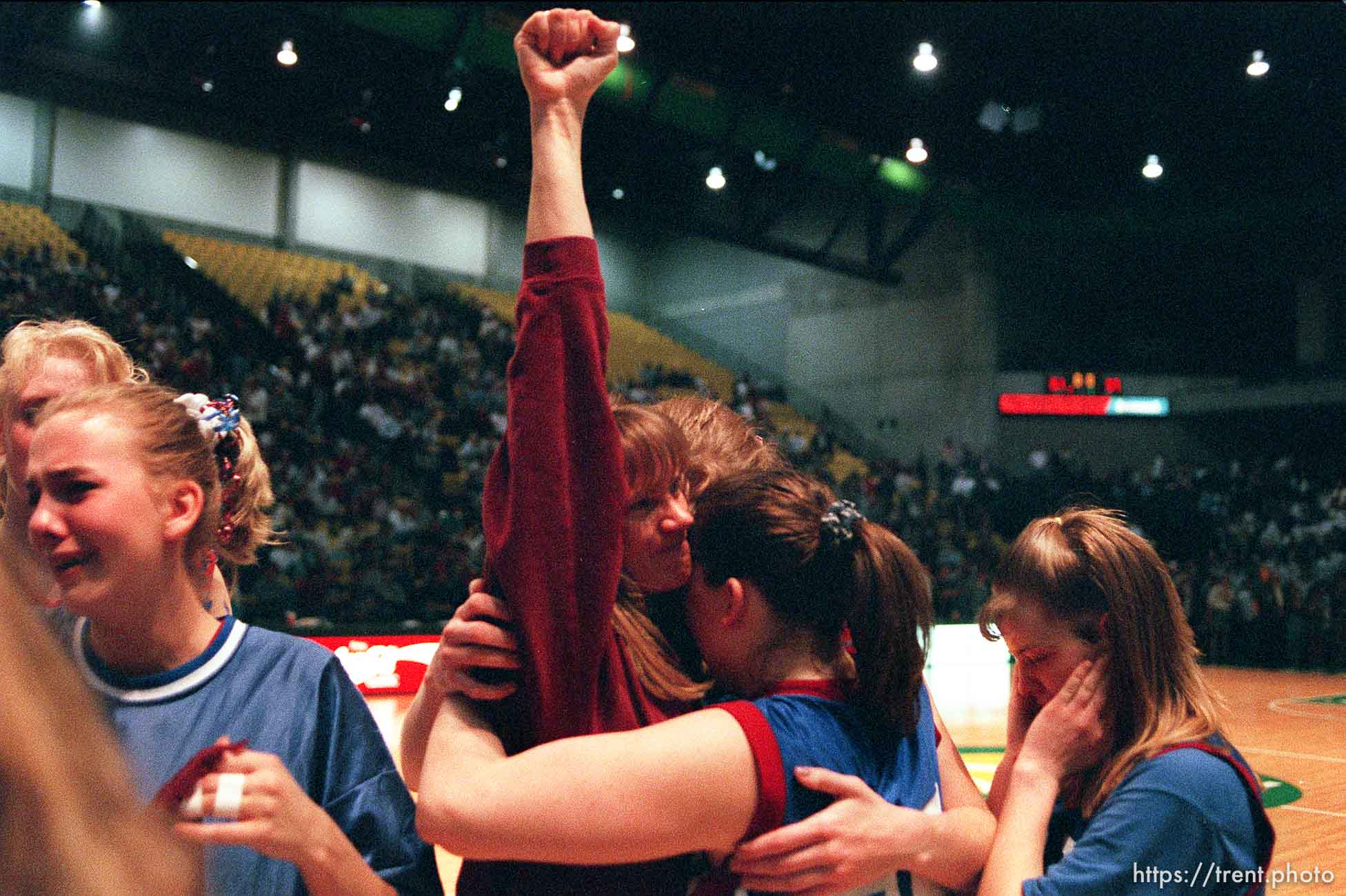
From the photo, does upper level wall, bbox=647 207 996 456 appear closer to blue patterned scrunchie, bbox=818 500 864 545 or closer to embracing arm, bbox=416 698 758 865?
blue patterned scrunchie, bbox=818 500 864 545

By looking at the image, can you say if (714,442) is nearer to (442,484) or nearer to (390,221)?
(442,484)

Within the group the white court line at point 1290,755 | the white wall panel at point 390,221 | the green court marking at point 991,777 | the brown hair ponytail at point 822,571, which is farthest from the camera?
the white wall panel at point 390,221

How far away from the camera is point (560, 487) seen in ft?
3.64

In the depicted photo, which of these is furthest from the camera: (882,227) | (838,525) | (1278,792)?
(882,227)

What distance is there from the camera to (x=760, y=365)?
21.9m

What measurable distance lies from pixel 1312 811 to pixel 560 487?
5.91m

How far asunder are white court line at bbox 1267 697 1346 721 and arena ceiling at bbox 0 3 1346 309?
291 inches

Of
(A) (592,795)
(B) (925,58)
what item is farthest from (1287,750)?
(B) (925,58)

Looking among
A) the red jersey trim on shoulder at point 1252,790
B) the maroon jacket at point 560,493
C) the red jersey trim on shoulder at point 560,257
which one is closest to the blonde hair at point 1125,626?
the red jersey trim on shoulder at point 1252,790

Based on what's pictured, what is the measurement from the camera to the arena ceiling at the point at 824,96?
12656 mm

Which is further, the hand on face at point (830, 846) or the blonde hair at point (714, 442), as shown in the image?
the blonde hair at point (714, 442)

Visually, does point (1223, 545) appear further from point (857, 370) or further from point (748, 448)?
point (748, 448)

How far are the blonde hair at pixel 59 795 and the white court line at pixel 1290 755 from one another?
7682 mm

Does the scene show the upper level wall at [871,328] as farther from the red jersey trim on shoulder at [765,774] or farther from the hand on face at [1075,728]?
the red jersey trim on shoulder at [765,774]
